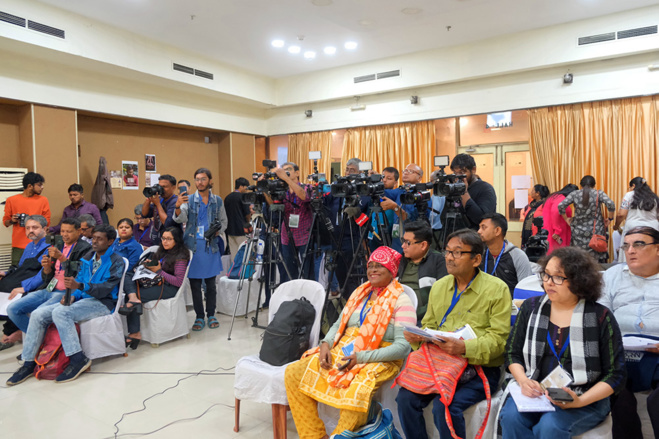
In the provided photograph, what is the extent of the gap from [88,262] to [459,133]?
17.8 ft

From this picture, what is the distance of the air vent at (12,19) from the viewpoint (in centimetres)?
459

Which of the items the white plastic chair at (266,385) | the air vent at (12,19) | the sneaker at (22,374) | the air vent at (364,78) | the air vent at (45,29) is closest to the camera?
the white plastic chair at (266,385)

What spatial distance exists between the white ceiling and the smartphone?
4384 mm

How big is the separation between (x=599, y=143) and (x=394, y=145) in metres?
2.83

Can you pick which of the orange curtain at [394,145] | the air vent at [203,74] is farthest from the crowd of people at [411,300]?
the air vent at [203,74]

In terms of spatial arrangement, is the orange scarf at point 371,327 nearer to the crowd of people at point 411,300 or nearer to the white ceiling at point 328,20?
the crowd of people at point 411,300

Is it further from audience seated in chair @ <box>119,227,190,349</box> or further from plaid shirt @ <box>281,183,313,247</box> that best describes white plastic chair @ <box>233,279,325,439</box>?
plaid shirt @ <box>281,183,313,247</box>

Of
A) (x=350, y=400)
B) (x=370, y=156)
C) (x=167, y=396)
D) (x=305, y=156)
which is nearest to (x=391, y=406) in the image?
(x=350, y=400)

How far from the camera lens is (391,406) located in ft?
7.34

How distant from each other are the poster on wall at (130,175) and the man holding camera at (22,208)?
67.6 inches

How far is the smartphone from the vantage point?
162cm

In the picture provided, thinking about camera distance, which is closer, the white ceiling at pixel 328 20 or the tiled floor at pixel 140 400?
the tiled floor at pixel 140 400

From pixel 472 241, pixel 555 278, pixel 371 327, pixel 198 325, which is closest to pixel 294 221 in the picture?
pixel 198 325

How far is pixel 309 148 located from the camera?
8094mm
